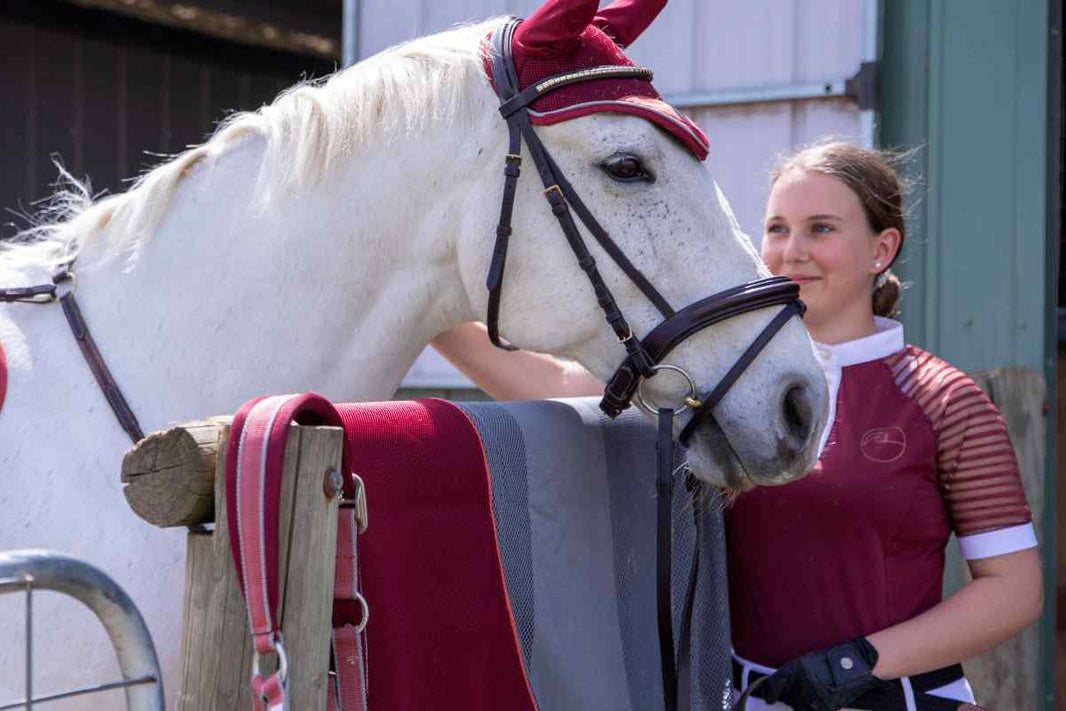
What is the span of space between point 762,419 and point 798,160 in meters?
0.63

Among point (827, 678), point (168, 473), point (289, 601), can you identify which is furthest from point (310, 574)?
point (827, 678)

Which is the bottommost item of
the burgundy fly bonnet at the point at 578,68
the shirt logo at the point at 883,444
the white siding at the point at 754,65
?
the shirt logo at the point at 883,444

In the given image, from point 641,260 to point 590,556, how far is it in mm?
463

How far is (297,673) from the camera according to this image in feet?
3.79

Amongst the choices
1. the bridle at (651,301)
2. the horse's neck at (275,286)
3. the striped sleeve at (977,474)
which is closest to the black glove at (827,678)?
the bridle at (651,301)

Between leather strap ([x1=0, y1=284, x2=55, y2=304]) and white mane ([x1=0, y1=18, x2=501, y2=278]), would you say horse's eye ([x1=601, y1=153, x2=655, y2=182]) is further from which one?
leather strap ([x1=0, y1=284, x2=55, y2=304])

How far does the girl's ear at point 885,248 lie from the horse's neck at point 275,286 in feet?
2.43

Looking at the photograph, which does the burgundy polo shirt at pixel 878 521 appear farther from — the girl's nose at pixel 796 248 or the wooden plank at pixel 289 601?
the wooden plank at pixel 289 601

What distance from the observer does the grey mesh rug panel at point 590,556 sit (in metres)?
1.49

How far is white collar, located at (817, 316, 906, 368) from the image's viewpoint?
191 cm

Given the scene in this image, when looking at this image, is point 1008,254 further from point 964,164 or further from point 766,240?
point 766,240

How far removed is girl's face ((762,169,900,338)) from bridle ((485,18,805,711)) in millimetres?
258

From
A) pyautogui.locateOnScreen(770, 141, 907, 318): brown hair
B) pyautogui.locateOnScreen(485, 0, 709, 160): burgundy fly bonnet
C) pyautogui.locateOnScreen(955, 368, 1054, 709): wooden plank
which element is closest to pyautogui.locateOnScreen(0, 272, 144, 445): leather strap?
pyautogui.locateOnScreen(485, 0, 709, 160): burgundy fly bonnet

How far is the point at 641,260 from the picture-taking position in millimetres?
1761
